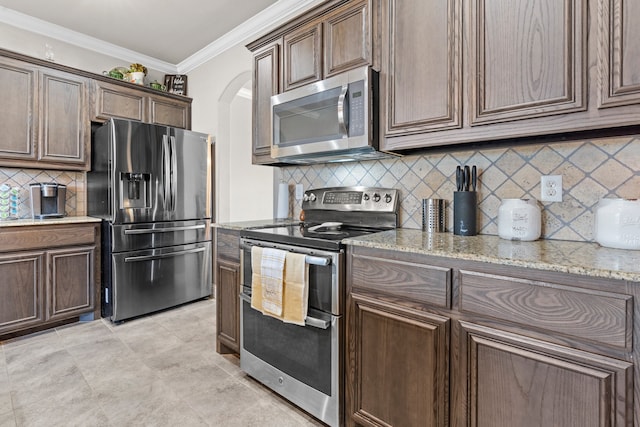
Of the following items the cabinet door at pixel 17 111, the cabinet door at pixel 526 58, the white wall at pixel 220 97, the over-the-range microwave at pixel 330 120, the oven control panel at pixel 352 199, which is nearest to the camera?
the cabinet door at pixel 526 58

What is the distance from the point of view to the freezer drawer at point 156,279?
2826 mm

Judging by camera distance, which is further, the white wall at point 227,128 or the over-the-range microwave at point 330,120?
the white wall at point 227,128

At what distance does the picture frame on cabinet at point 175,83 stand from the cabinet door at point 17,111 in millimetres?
1338

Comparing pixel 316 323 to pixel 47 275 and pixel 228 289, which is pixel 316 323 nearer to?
pixel 228 289

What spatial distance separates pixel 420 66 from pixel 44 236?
307 cm

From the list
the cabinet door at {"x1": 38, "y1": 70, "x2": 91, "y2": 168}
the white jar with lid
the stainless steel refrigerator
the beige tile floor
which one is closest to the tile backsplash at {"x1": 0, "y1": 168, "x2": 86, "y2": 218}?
the stainless steel refrigerator

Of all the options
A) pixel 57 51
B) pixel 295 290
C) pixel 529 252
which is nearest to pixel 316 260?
pixel 295 290

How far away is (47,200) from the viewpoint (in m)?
2.89

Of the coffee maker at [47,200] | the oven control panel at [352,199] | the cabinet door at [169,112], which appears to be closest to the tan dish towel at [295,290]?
the oven control panel at [352,199]

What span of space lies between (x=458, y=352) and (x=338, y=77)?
150 cm

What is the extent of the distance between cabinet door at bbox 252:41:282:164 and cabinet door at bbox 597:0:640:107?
5.67 feet

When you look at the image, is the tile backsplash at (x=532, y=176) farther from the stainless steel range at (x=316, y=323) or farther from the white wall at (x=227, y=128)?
the white wall at (x=227, y=128)

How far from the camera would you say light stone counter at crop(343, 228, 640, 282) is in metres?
0.91

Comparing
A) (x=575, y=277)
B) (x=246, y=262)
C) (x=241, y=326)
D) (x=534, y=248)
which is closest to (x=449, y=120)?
(x=534, y=248)
